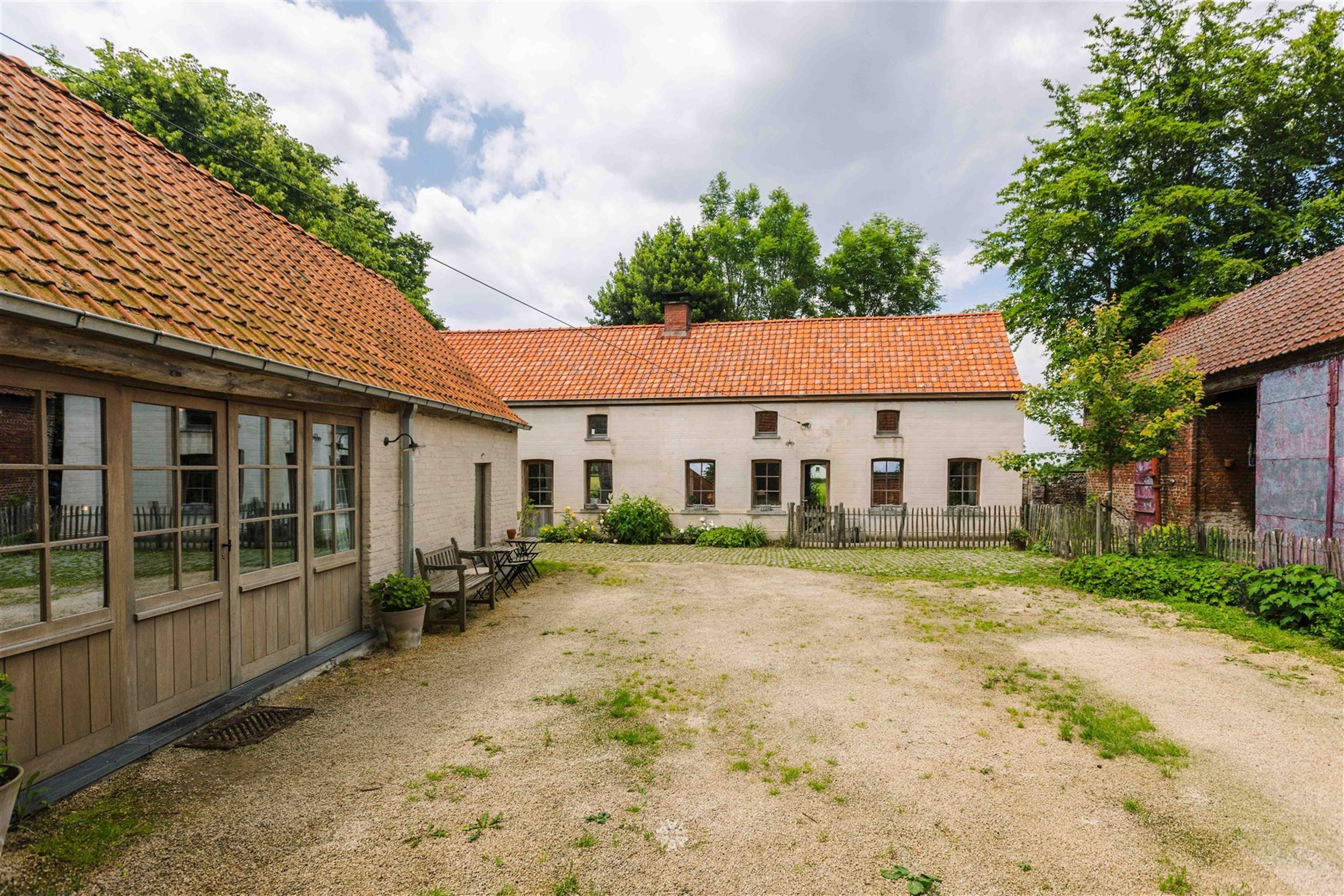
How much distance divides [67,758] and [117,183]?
5225 millimetres

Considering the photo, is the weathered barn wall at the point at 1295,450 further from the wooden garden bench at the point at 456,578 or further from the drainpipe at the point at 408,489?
the drainpipe at the point at 408,489

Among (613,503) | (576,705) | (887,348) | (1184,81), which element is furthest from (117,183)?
(1184,81)

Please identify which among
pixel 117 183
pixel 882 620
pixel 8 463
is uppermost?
pixel 117 183

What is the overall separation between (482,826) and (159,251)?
18.8 feet

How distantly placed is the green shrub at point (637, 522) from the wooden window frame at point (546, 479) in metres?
1.55

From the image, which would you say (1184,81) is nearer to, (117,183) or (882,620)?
(882,620)

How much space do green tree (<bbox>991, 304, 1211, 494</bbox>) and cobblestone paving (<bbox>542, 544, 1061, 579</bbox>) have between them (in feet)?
9.25

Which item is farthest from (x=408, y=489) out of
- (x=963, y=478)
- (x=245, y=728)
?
(x=963, y=478)

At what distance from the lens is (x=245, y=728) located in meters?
5.12

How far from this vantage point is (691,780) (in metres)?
4.42

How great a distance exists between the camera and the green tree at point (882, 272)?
33219mm

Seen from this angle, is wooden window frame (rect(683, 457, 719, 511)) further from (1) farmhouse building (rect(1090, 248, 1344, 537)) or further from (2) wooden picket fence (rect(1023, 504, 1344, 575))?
(1) farmhouse building (rect(1090, 248, 1344, 537))

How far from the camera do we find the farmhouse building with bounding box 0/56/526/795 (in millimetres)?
3908

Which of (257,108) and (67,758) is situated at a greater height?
(257,108)
